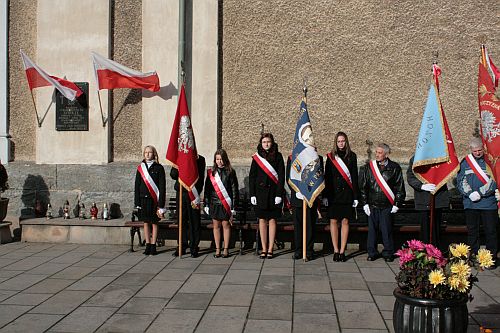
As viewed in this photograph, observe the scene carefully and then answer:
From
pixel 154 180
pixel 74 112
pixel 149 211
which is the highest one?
pixel 74 112

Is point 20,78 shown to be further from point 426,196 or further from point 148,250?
point 426,196

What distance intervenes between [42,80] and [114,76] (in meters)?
1.41

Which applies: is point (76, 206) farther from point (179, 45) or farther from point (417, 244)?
point (417, 244)

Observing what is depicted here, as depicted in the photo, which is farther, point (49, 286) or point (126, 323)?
point (49, 286)

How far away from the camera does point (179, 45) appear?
1000 centimetres

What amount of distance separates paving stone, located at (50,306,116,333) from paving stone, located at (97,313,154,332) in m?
0.08

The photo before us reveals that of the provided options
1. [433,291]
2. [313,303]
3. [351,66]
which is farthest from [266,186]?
[433,291]

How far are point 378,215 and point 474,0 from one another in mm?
4583

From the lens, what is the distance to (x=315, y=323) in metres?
5.05

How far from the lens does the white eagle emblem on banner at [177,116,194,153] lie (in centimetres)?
842

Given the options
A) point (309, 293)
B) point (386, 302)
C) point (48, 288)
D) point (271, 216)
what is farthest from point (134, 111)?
point (386, 302)

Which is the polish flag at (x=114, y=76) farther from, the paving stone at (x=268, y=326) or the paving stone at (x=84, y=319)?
the paving stone at (x=268, y=326)

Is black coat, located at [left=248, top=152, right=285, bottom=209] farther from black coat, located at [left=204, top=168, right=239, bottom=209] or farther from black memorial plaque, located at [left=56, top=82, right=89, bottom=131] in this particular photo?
black memorial plaque, located at [left=56, top=82, right=89, bottom=131]

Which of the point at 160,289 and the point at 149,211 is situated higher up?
the point at 149,211
